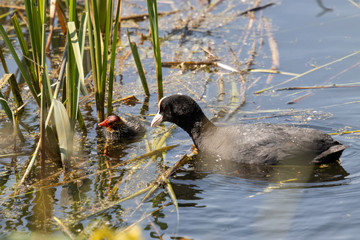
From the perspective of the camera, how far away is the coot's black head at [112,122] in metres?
5.38

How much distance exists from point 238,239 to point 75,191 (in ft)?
4.77

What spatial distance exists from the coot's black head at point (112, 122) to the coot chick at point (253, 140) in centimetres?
45

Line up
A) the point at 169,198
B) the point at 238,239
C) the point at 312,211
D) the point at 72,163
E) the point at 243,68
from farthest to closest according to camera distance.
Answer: the point at 243,68
the point at 72,163
the point at 169,198
the point at 312,211
the point at 238,239

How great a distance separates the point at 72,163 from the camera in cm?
490

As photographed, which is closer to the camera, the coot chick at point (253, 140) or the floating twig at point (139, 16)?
the coot chick at point (253, 140)

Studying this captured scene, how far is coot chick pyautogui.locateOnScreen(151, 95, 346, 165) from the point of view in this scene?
464 cm

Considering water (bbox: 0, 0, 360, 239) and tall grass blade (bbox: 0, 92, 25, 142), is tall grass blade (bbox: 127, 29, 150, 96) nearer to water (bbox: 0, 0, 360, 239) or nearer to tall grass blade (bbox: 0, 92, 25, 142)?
water (bbox: 0, 0, 360, 239)

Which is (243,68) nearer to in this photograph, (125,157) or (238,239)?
(125,157)

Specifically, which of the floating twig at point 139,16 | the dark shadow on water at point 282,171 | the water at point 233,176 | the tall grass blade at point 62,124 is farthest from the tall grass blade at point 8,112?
the floating twig at point 139,16

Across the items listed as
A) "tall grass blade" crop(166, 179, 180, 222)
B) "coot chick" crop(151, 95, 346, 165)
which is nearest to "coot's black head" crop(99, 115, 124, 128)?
"coot chick" crop(151, 95, 346, 165)

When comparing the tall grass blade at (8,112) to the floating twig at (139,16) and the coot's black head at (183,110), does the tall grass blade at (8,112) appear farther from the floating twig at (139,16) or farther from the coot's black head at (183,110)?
the floating twig at (139,16)

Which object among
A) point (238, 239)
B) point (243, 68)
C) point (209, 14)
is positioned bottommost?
point (238, 239)

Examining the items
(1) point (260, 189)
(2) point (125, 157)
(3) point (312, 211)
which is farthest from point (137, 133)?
(3) point (312, 211)

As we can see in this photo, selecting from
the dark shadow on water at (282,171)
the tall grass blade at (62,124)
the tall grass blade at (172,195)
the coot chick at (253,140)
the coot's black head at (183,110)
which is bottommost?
the dark shadow on water at (282,171)
